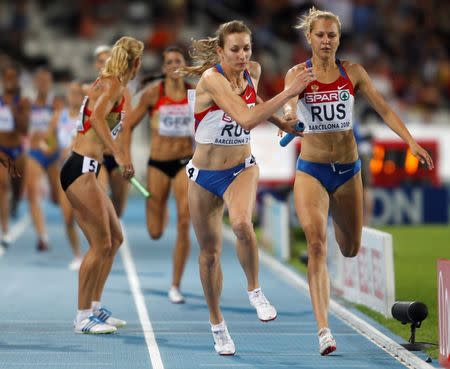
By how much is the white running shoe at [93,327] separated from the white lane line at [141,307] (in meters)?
0.30

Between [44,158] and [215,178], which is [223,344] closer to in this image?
[215,178]

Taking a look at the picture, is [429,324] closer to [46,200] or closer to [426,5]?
[46,200]

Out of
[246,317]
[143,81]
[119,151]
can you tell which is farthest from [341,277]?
[119,151]

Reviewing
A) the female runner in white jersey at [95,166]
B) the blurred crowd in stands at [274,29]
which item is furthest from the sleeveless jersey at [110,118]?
the blurred crowd in stands at [274,29]

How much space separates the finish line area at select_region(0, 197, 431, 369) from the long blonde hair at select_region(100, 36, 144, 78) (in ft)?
6.72

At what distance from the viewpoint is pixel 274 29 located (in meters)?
31.8

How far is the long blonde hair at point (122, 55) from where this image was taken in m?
9.52

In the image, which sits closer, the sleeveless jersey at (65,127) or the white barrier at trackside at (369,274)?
the white barrier at trackside at (369,274)

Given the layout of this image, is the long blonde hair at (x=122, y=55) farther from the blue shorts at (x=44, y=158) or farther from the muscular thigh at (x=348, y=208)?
the blue shorts at (x=44, y=158)

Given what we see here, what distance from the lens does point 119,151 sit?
9.32m

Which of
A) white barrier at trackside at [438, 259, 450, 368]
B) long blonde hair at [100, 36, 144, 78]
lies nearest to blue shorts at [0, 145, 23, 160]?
long blonde hair at [100, 36, 144, 78]

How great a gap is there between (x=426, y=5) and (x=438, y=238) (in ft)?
43.1

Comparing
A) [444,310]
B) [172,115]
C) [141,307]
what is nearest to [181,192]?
[172,115]

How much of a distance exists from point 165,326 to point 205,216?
6.46 feet
